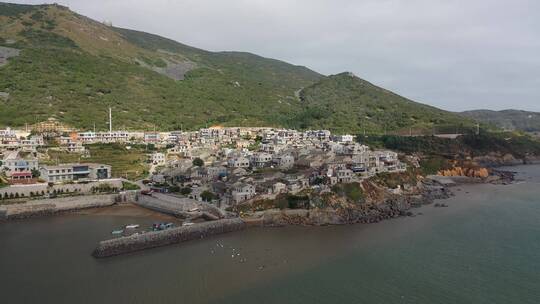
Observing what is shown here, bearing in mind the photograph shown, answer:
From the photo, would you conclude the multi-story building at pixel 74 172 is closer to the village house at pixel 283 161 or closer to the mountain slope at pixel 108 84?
the village house at pixel 283 161

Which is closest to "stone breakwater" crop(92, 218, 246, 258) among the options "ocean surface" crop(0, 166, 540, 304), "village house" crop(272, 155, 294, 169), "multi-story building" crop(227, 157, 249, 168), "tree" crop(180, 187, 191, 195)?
"ocean surface" crop(0, 166, 540, 304)

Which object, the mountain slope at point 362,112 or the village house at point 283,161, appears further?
the mountain slope at point 362,112

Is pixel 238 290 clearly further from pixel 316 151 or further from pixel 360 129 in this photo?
pixel 360 129

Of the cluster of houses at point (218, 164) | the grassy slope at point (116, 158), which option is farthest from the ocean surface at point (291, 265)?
the grassy slope at point (116, 158)

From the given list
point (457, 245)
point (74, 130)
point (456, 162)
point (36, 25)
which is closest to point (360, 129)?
point (456, 162)

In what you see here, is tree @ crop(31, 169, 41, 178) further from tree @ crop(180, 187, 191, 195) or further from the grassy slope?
tree @ crop(180, 187, 191, 195)

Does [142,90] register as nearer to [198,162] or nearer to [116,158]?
[116,158]
